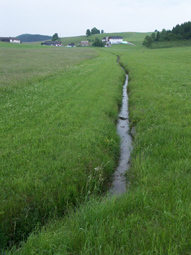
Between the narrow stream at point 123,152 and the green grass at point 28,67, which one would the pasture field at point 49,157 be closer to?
the narrow stream at point 123,152

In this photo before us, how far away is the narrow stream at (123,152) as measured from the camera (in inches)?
220

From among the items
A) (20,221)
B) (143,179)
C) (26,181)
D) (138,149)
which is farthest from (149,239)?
(138,149)

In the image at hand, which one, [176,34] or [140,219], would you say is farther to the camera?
[176,34]

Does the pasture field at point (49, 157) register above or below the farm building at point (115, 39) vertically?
below

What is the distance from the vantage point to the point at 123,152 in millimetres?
7629

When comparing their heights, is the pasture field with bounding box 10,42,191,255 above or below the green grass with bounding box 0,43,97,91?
below

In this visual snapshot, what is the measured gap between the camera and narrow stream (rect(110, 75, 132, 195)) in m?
5.58

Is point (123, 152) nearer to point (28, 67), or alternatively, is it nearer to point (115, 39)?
point (28, 67)

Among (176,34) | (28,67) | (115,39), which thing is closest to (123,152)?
(28,67)

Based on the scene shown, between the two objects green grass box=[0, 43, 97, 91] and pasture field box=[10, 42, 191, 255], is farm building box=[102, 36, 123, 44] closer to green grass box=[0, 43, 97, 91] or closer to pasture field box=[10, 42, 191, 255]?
green grass box=[0, 43, 97, 91]

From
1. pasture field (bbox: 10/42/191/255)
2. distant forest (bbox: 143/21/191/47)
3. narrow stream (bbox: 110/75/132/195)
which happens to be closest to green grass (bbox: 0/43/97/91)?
narrow stream (bbox: 110/75/132/195)

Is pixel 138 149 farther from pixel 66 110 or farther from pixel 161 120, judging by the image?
pixel 66 110

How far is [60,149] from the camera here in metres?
6.42

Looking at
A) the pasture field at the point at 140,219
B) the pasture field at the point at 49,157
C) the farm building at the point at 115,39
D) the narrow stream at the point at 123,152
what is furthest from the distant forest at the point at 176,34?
the pasture field at the point at 140,219
